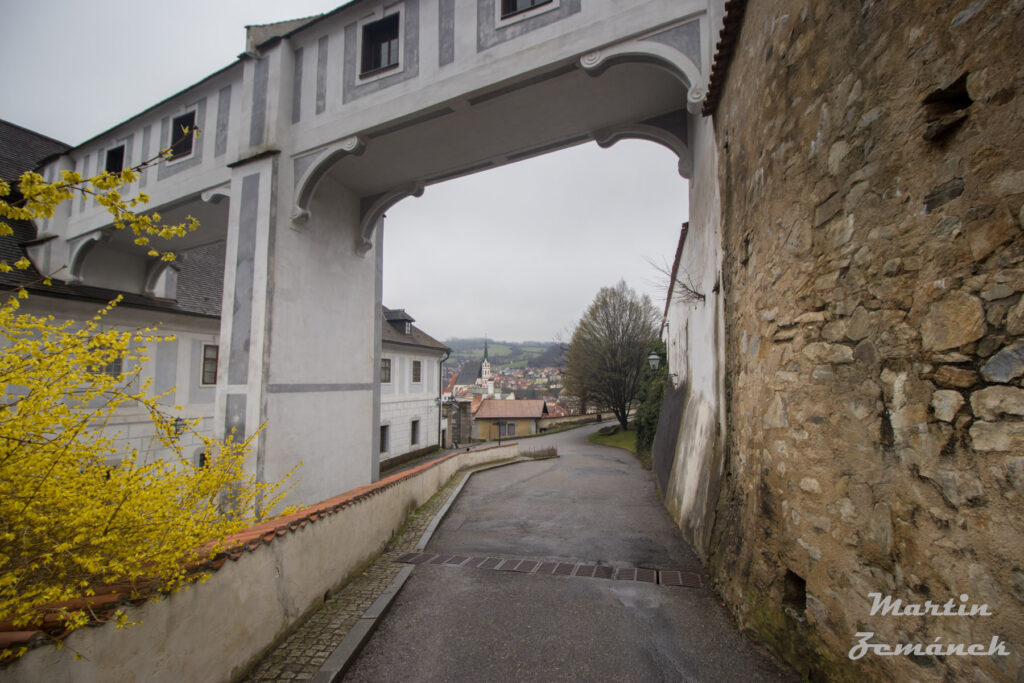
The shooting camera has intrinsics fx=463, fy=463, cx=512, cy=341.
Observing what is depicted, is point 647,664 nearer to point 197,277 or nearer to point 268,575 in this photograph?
point 268,575

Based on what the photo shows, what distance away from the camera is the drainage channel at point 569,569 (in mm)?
4699

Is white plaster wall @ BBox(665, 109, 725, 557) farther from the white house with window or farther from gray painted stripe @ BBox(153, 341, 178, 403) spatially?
the white house with window

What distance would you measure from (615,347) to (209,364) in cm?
2127

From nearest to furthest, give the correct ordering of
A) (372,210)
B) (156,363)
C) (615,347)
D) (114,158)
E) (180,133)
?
(372,210)
(180,133)
(114,158)
(156,363)
(615,347)

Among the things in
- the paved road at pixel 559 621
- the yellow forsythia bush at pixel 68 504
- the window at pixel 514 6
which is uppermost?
the window at pixel 514 6

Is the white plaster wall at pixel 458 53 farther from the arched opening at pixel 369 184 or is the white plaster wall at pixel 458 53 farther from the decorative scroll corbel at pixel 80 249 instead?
the decorative scroll corbel at pixel 80 249

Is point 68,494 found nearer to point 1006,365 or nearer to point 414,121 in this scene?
point 1006,365

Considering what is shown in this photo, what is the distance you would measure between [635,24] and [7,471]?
753 centimetres

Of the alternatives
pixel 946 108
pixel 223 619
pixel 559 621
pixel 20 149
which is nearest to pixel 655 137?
pixel 946 108

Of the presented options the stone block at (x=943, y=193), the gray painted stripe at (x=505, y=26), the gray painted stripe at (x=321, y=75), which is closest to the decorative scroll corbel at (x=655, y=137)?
the gray painted stripe at (x=505, y=26)

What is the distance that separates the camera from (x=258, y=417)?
7.96m

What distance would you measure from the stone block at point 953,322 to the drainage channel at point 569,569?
3.44 meters

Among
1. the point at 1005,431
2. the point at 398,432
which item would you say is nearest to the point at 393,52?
the point at 1005,431

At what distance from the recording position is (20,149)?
13.9 meters
